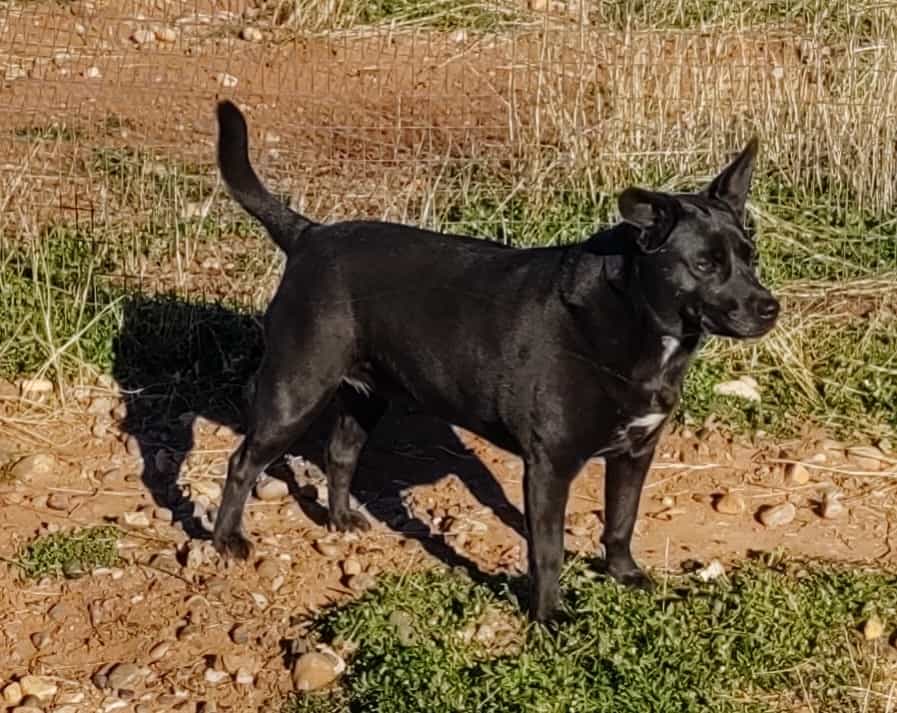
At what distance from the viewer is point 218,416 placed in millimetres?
6379

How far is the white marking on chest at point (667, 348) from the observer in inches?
187

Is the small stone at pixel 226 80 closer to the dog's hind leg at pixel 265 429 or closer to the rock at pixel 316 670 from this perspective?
the dog's hind leg at pixel 265 429

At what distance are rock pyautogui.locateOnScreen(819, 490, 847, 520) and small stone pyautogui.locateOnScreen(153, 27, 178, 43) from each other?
5.25 meters

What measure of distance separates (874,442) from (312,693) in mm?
2550

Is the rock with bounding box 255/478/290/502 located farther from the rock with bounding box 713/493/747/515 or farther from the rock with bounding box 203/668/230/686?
the rock with bounding box 713/493/747/515

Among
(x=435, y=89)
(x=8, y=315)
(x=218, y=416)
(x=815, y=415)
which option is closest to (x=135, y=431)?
(x=218, y=416)

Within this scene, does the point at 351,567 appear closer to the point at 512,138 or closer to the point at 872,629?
the point at 872,629

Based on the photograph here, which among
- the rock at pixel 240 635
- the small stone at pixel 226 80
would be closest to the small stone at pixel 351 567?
the rock at pixel 240 635

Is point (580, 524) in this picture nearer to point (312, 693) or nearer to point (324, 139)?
point (312, 693)

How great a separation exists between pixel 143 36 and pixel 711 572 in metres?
5.54

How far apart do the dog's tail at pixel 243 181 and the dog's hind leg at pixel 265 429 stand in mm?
443

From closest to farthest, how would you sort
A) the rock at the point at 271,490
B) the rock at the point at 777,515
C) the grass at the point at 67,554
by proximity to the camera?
the grass at the point at 67,554
the rock at the point at 777,515
the rock at the point at 271,490

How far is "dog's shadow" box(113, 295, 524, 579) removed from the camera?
227 inches

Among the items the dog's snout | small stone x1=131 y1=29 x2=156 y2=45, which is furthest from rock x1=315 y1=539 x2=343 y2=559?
small stone x1=131 y1=29 x2=156 y2=45
